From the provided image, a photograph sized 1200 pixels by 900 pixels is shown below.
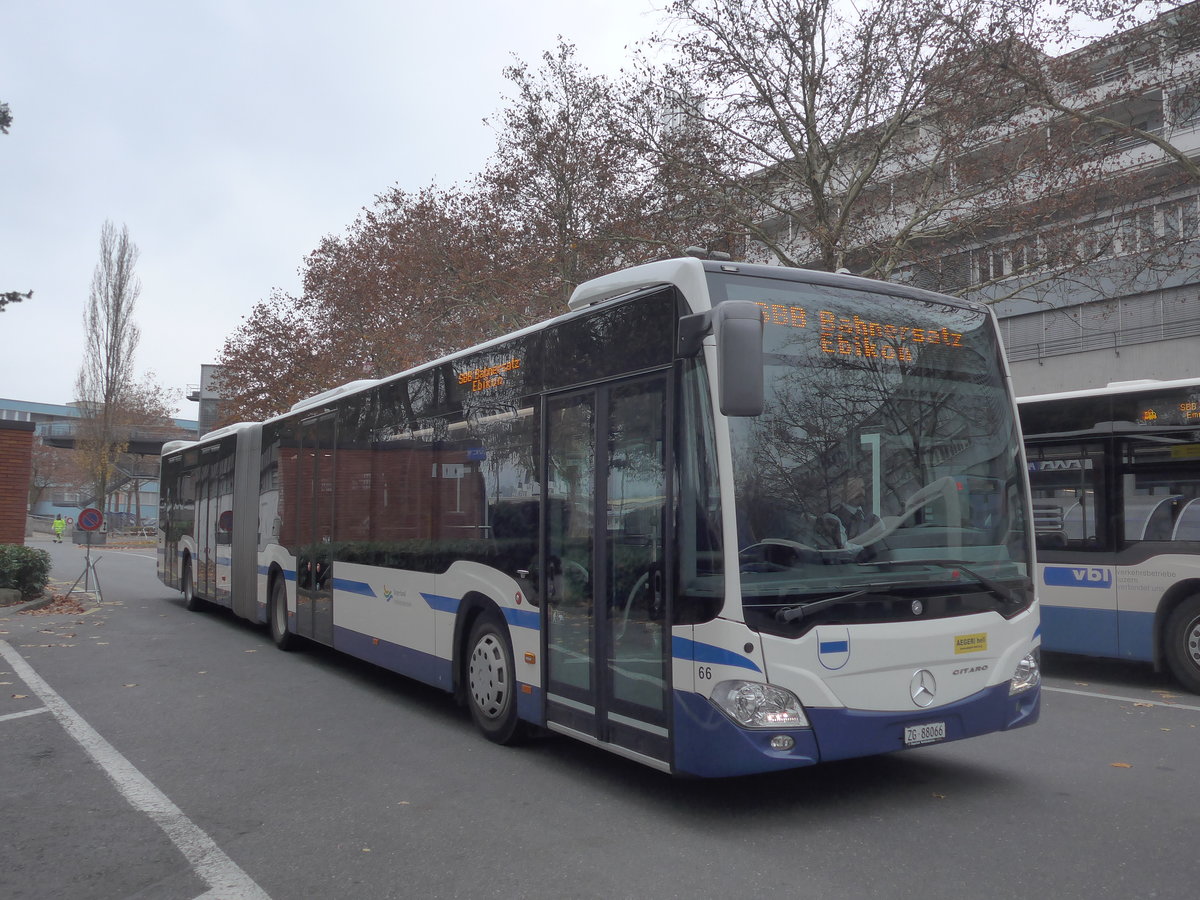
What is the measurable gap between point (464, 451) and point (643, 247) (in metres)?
12.8

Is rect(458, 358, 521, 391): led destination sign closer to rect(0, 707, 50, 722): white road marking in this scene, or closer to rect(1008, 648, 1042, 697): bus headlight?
rect(1008, 648, 1042, 697): bus headlight

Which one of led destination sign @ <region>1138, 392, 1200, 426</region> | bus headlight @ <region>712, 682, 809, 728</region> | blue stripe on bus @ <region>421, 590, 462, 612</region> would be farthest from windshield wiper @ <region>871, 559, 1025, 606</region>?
led destination sign @ <region>1138, 392, 1200, 426</region>

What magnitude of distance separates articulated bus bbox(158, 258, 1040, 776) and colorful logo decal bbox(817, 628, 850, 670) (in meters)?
0.01

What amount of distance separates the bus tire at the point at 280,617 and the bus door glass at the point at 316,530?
2.00 feet

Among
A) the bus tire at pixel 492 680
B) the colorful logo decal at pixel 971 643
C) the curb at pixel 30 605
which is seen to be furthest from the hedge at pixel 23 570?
the colorful logo decal at pixel 971 643

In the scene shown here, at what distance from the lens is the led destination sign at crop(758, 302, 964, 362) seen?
5773 mm

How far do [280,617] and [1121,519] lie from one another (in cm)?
961

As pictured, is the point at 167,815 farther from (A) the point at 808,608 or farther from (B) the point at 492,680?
(A) the point at 808,608

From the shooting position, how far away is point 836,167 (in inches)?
722

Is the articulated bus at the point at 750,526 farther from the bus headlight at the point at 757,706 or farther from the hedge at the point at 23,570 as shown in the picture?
the hedge at the point at 23,570

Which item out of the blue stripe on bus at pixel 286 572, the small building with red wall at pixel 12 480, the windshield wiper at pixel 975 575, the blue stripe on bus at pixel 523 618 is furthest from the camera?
the small building with red wall at pixel 12 480

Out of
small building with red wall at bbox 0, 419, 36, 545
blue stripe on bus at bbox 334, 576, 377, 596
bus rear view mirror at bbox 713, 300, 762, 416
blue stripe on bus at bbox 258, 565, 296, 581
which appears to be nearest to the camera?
bus rear view mirror at bbox 713, 300, 762, 416

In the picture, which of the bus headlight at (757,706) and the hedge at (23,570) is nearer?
the bus headlight at (757,706)

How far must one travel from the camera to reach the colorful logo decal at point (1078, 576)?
33.6 feet
